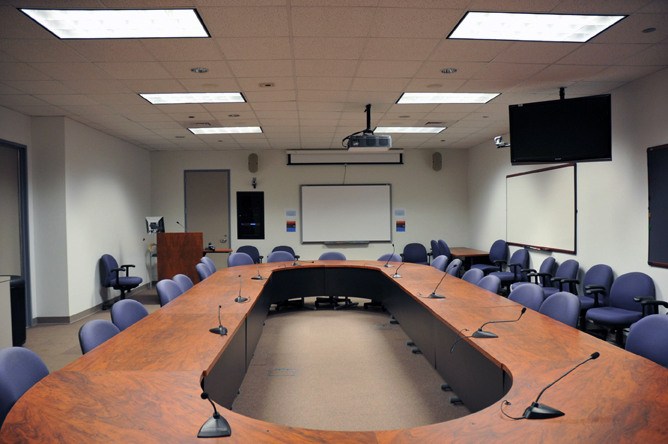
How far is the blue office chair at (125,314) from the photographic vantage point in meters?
3.27

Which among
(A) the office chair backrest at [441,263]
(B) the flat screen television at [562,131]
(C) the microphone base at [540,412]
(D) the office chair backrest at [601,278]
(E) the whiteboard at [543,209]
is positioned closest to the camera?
(C) the microphone base at [540,412]

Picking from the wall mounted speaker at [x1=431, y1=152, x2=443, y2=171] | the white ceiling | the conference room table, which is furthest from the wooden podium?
the wall mounted speaker at [x1=431, y1=152, x2=443, y2=171]

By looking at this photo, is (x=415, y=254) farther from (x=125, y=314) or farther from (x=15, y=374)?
(x=15, y=374)

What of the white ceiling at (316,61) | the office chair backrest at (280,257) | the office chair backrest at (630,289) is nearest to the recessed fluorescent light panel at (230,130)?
the white ceiling at (316,61)

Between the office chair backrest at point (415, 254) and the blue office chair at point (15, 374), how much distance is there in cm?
744

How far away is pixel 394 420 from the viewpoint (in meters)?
3.17

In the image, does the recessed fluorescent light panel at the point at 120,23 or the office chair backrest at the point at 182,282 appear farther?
the office chair backrest at the point at 182,282

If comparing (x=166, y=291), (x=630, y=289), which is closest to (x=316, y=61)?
(x=166, y=291)

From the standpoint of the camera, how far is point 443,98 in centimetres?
543

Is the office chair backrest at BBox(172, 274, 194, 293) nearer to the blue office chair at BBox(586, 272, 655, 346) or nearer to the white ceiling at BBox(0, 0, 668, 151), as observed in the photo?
the white ceiling at BBox(0, 0, 668, 151)

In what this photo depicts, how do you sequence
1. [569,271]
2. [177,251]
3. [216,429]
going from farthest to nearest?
[177,251]
[569,271]
[216,429]

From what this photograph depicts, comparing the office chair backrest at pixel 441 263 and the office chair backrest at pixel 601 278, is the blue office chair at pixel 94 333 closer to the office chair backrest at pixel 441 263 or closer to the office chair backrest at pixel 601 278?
the office chair backrest at pixel 441 263

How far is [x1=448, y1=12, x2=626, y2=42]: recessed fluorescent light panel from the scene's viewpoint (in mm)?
3202

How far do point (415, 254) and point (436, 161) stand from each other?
2.25m
